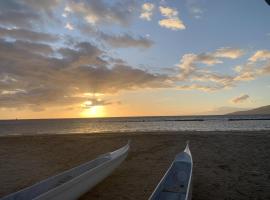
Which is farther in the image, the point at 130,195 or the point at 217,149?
the point at 217,149

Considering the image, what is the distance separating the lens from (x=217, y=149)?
1380 centimetres

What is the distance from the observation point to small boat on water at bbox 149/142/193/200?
233 inches

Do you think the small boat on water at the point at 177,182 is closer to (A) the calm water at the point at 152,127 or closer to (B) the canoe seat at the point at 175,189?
(B) the canoe seat at the point at 175,189

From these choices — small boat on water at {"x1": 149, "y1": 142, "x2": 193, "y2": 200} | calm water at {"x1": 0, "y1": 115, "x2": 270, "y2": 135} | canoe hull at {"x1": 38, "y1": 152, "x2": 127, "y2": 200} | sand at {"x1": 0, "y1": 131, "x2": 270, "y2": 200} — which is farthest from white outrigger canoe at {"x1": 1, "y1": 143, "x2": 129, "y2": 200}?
calm water at {"x1": 0, "y1": 115, "x2": 270, "y2": 135}

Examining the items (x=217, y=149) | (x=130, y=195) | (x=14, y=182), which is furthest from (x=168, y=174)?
(x=217, y=149)

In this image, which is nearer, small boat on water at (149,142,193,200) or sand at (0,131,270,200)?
small boat on water at (149,142,193,200)

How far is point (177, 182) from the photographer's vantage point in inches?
269

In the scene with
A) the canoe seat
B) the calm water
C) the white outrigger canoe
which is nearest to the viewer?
the white outrigger canoe

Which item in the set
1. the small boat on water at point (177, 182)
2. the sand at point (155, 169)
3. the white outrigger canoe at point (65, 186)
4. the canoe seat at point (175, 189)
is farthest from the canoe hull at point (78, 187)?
the canoe seat at point (175, 189)

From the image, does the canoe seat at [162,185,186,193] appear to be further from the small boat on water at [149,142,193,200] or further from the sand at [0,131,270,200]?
the sand at [0,131,270,200]

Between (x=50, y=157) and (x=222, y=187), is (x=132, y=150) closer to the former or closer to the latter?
(x=50, y=157)

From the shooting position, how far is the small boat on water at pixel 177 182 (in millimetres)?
5907

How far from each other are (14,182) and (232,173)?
768cm

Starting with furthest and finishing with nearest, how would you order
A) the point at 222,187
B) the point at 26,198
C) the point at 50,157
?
the point at 50,157 < the point at 222,187 < the point at 26,198
